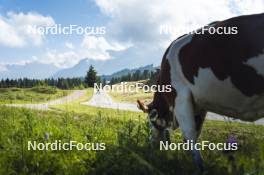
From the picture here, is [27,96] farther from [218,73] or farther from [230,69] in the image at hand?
[230,69]

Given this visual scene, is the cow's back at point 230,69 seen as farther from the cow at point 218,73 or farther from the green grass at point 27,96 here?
the green grass at point 27,96

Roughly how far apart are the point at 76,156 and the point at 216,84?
242 cm

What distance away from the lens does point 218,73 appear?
5.16 m

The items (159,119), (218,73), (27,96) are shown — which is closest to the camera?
(218,73)

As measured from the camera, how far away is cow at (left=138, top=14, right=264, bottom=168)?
15.8 feet

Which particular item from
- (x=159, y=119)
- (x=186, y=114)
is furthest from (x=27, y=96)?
(x=186, y=114)

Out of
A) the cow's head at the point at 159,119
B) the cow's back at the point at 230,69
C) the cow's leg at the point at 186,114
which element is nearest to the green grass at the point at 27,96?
the cow's head at the point at 159,119

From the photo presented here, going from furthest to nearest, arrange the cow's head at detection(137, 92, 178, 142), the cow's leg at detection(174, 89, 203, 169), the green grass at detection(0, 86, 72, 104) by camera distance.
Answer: the green grass at detection(0, 86, 72, 104) < the cow's head at detection(137, 92, 178, 142) < the cow's leg at detection(174, 89, 203, 169)

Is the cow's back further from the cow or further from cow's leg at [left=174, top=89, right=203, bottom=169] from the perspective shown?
cow's leg at [left=174, top=89, right=203, bottom=169]

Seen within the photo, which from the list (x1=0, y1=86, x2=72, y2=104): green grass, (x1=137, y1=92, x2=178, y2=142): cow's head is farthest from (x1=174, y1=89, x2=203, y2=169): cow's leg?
(x1=0, y1=86, x2=72, y2=104): green grass

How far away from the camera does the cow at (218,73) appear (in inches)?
190

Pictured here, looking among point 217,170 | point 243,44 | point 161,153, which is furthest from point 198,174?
point 243,44

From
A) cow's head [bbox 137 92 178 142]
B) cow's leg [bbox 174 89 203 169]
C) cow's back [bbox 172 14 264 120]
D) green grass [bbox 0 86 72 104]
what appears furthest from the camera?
green grass [bbox 0 86 72 104]

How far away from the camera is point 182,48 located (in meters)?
5.97
